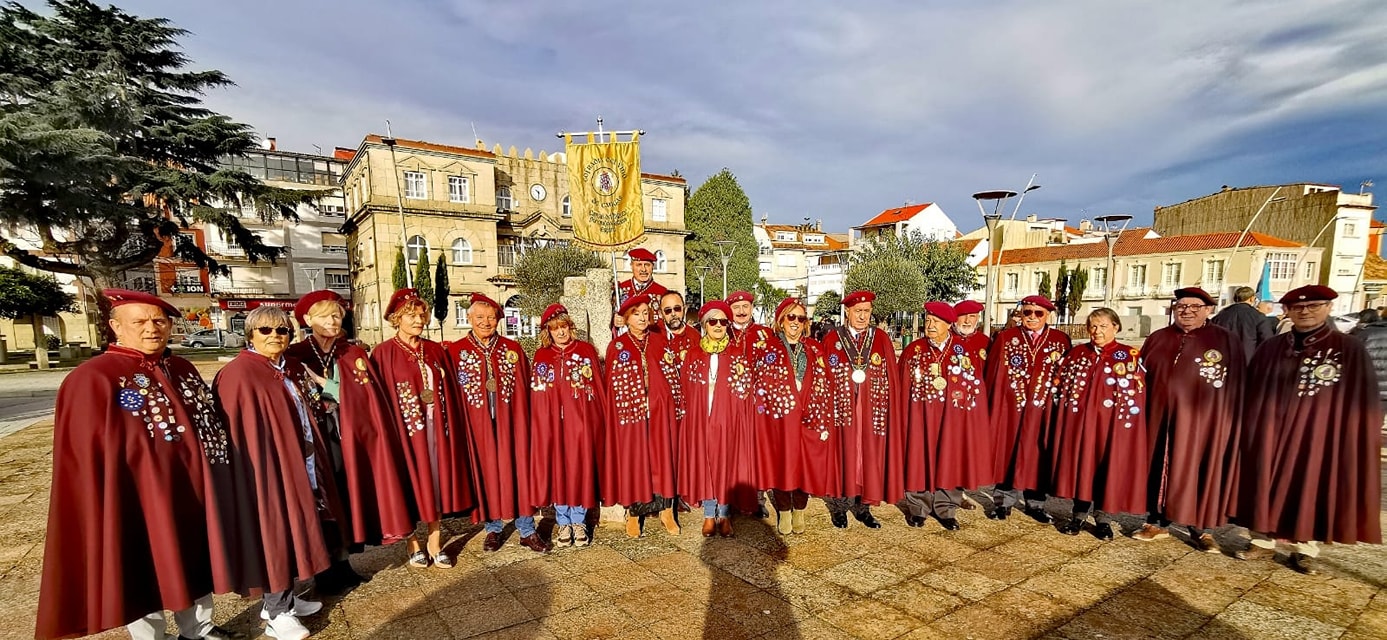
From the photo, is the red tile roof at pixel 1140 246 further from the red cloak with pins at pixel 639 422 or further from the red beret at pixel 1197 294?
the red cloak with pins at pixel 639 422

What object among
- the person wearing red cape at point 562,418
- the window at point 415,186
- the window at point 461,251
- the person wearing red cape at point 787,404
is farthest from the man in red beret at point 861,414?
the window at point 415,186

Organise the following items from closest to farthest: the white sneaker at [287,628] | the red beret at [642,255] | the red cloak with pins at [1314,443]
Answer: the white sneaker at [287,628]
the red cloak with pins at [1314,443]
the red beret at [642,255]

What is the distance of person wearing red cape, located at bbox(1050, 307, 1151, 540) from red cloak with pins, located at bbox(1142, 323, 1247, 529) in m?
0.17

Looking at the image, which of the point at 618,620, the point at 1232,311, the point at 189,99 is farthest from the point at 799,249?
the point at 618,620

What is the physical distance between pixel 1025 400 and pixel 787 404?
2.13m

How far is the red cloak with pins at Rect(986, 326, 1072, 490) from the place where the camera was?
15.2 ft

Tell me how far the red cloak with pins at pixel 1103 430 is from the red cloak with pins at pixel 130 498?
570cm

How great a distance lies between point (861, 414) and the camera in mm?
4535

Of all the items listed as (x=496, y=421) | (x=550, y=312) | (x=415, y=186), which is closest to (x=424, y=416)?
(x=496, y=421)

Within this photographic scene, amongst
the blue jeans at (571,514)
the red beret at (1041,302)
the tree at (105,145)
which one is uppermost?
the tree at (105,145)

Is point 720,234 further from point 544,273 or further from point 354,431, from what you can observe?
point 354,431

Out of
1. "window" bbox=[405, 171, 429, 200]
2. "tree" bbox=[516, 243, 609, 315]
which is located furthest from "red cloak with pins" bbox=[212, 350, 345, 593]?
"window" bbox=[405, 171, 429, 200]

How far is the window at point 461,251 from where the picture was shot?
98.1 feet

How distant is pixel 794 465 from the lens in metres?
4.42
